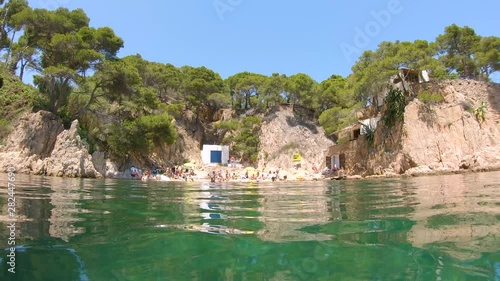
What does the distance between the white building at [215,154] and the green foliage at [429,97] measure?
907 inches

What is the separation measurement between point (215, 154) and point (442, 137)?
2485 centimetres

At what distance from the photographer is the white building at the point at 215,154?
3967cm

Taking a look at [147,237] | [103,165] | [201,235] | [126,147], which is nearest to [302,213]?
[201,235]

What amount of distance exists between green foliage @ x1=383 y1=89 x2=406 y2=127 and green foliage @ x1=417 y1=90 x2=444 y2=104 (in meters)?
1.35

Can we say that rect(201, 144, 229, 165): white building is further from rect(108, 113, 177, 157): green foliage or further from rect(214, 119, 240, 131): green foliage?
rect(108, 113, 177, 157): green foliage

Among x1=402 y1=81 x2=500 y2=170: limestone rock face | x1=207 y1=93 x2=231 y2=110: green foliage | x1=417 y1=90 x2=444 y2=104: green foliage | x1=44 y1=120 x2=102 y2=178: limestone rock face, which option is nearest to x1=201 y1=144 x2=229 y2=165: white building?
x1=207 y1=93 x2=231 y2=110: green foliage

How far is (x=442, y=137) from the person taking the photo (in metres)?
22.6

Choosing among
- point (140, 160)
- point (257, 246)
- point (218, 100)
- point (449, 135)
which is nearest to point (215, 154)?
point (218, 100)

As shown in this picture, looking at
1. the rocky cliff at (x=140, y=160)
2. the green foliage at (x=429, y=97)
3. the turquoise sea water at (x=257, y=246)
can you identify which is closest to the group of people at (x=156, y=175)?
the rocky cliff at (x=140, y=160)

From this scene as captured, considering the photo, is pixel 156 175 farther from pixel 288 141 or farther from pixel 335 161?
pixel 288 141

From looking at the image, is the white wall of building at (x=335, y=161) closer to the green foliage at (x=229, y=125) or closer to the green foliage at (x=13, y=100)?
the green foliage at (x=229, y=125)

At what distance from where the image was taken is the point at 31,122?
21594mm

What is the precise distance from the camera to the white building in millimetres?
39672

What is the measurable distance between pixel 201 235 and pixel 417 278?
6.14ft
